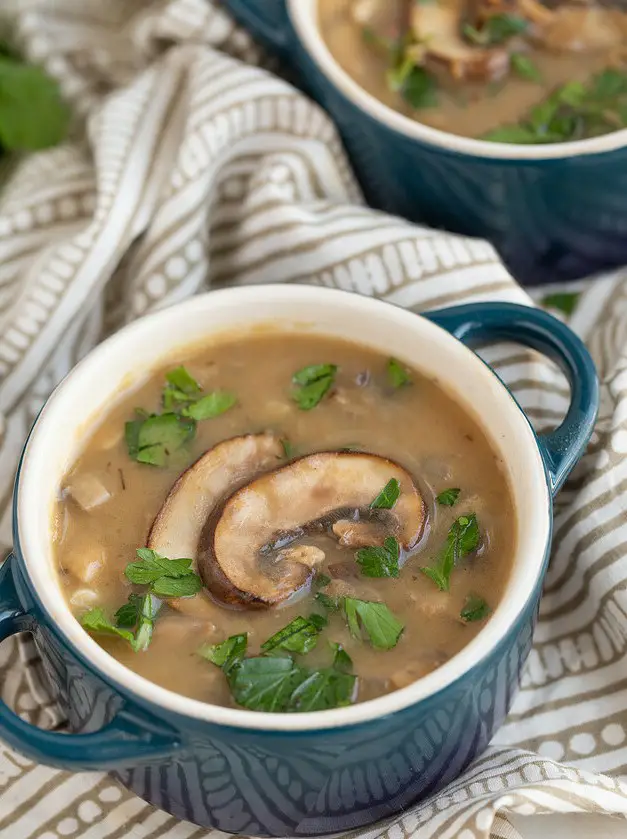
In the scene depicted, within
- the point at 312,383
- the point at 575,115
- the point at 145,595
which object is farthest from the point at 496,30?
the point at 145,595

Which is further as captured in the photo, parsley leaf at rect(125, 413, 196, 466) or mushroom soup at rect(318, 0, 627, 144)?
mushroom soup at rect(318, 0, 627, 144)

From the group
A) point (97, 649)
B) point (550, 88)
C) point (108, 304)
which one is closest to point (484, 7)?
point (550, 88)

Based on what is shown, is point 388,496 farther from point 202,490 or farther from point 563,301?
point 563,301

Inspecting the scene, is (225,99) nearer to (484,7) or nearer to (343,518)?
(484,7)

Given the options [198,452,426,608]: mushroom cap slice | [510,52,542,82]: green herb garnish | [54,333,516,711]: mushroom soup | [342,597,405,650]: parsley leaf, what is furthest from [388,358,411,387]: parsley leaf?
[510,52,542,82]: green herb garnish

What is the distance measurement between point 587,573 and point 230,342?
717mm

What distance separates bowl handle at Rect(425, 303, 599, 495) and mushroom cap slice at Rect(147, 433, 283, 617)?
0.38m

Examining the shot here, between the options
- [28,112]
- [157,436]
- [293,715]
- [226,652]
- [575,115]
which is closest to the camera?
[293,715]

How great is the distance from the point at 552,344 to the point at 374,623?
1.98 feet

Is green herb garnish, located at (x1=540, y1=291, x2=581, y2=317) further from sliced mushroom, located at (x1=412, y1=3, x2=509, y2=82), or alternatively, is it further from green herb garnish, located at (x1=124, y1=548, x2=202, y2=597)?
green herb garnish, located at (x1=124, y1=548, x2=202, y2=597)

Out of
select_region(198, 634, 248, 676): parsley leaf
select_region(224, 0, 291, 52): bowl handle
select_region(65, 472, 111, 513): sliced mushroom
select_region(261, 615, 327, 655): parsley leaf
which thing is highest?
select_region(224, 0, 291, 52): bowl handle

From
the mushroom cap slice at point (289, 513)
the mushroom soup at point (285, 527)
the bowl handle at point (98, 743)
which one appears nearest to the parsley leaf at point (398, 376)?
the mushroom soup at point (285, 527)

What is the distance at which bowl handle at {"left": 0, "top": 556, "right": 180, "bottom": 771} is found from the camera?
1609 mm

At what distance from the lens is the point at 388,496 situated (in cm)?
186
